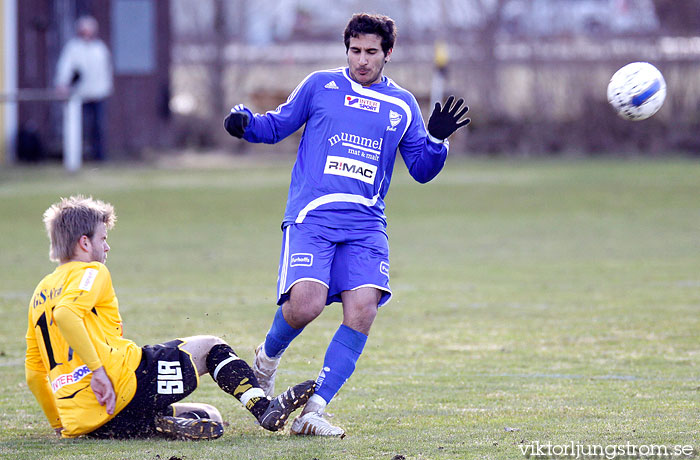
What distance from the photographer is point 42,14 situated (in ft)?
77.0

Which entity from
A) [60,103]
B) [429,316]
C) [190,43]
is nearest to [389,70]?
[190,43]

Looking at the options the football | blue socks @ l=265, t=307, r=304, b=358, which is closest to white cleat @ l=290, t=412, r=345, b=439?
blue socks @ l=265, t=307, r=304, b=358

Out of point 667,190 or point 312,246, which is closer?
point 312,246

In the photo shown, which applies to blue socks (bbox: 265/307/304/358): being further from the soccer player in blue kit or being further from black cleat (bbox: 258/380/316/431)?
black cleat (bbox: 258/380/316/431)

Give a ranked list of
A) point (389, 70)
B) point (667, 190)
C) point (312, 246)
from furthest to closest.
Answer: point (389, 70)
point (667, 190)
point (312, 246)

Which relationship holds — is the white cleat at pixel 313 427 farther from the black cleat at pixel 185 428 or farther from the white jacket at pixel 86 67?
the white jacket at pixel 86 67

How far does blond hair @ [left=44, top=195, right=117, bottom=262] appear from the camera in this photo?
477 cm

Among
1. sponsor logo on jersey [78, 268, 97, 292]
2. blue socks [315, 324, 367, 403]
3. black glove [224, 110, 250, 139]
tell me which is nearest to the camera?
sponsor logo on jersey [78, 268, 97, 292]

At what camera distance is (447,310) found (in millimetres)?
8938

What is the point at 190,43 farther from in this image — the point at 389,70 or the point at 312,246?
the point at 312,246

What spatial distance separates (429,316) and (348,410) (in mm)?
3146

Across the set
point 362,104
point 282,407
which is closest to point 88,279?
point 282,407

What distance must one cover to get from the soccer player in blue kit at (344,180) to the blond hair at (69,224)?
0.85 meters

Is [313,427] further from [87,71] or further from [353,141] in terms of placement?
[87,71]
